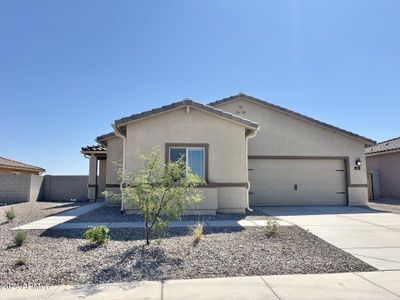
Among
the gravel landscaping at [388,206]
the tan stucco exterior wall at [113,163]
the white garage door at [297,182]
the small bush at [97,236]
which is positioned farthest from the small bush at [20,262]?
the gravel landscaping at [388,206]

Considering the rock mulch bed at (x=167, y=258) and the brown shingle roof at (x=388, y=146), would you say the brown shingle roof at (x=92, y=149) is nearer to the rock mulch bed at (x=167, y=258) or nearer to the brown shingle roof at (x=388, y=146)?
the rock mulch bed at (x=167, y=258)

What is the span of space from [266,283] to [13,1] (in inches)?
481

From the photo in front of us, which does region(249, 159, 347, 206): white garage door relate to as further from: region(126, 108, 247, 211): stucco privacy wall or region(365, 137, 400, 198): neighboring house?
region(365, 137, 400, 198): neighboring house

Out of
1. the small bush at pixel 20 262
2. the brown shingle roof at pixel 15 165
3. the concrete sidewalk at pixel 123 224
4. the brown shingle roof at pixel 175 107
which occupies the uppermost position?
the brown shingle roof at pixel 175 107

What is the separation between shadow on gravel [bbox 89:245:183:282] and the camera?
16.4 ft

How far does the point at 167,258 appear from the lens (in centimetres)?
584

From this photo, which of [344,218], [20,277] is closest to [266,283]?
[20,277]

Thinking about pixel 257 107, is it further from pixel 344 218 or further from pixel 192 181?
pixel 192 181

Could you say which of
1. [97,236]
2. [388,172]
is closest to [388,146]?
[388,172]

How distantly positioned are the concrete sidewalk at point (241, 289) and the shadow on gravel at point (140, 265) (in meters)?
0.31

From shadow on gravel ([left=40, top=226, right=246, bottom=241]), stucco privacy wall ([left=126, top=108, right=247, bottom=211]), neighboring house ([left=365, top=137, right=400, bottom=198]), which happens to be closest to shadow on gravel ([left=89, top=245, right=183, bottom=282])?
shadow on gravel ([left=40, top=226, right=246, bottom=241])

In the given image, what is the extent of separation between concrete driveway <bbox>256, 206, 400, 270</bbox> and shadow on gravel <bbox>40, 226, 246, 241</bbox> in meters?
2.57

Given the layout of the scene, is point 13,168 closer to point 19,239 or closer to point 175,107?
point 175,107

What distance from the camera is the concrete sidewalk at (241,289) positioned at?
421cm
